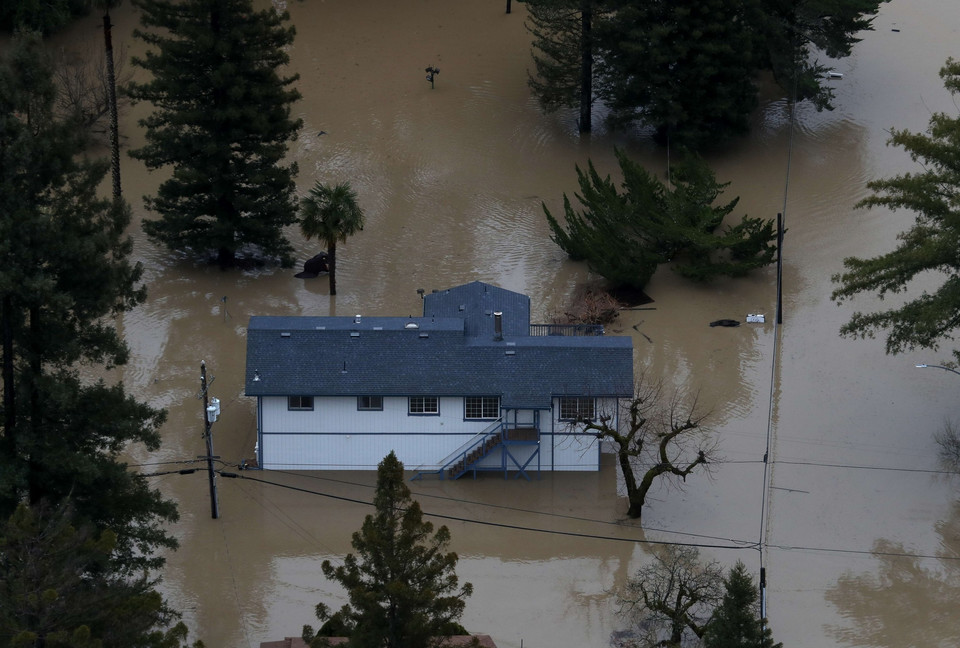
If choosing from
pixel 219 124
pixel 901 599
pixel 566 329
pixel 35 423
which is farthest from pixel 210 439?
→ pixel 901 599

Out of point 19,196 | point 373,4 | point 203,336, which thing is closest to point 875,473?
point 203,336

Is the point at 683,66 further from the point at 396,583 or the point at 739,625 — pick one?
the point at 396,583

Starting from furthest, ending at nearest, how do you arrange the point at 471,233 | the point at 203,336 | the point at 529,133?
the point at 529,133
the point at 471,233
the point at 203,336

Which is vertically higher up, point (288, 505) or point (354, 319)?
point (354, 319)

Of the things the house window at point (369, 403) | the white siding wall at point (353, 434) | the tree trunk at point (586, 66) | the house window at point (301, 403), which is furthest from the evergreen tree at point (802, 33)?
the house window at point (301, 403)

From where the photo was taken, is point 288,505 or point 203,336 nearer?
point 288,505

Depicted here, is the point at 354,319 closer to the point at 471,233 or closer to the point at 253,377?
the point at 253,377

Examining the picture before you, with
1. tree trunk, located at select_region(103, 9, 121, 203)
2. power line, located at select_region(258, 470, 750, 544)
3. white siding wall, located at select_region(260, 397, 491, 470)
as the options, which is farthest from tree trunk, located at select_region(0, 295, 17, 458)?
tree trunk, located at select_region(103, 9, 121, 203)

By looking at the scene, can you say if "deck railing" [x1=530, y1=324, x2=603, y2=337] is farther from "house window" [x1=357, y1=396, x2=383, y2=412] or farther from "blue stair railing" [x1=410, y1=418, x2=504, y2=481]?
"house window" [x1=357, y1=396, x2=383, y2=412]
